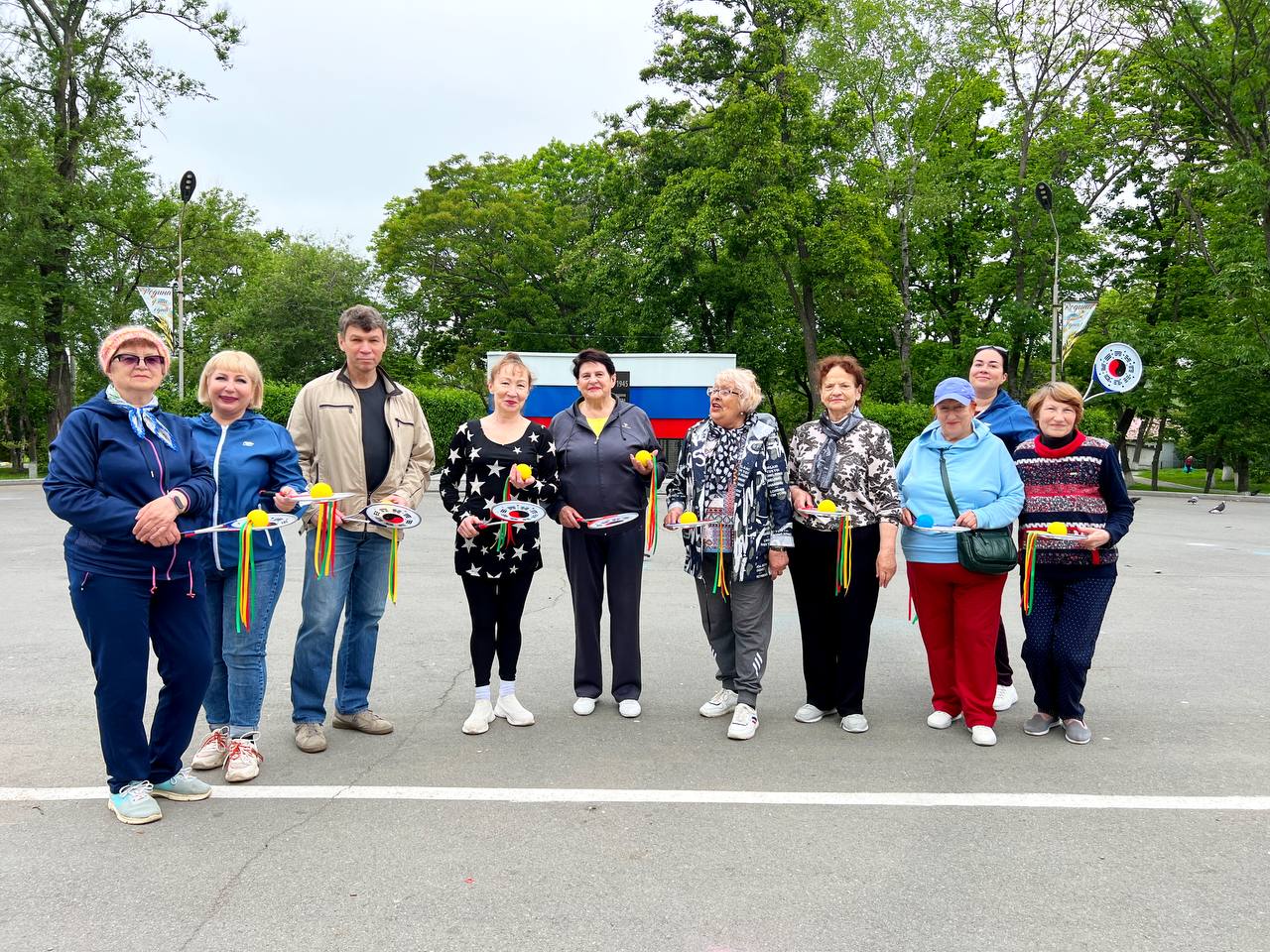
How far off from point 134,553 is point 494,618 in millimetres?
1831

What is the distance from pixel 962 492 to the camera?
446cm

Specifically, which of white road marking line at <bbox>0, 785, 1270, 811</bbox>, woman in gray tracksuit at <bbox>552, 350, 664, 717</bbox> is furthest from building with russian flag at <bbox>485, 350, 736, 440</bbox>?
white road marking line at <bbox>0, 785, 1270, 811</bbox>

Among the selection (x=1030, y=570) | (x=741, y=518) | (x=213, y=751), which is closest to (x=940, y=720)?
(x=1030, y=570)

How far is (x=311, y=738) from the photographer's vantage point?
4238mm

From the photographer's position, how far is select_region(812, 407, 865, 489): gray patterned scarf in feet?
15.2

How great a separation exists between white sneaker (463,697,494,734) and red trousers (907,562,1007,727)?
237 cm

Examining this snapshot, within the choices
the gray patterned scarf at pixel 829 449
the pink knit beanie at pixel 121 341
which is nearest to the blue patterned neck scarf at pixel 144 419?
the pink knit beanie at pixel 121 341

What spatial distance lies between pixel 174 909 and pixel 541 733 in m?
2.01

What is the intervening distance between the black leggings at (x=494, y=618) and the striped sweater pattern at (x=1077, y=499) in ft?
8.82

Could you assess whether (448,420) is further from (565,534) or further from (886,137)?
(565,534)

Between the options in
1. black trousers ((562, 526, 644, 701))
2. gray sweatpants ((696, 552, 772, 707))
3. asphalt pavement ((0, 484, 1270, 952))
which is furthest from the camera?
black trousers ((562, 526, 644, 701))

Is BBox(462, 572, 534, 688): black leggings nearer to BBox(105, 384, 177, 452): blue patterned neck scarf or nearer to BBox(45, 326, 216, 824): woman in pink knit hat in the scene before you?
BBox(45, 326, 216, 824): woman in pink knit hat

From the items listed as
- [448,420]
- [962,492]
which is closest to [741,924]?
[962,492]

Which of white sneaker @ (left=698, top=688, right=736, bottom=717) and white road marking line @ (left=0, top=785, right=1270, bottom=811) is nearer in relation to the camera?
white road marking line @ (left=0, top=785, right=1270, bottom=811)
